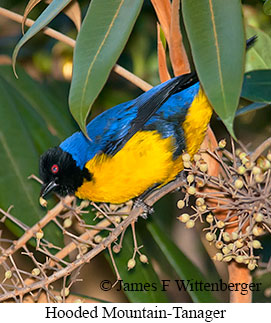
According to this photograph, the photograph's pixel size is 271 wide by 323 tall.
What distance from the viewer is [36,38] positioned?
333 centimetres

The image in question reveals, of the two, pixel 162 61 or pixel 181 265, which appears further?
pixel 181 265

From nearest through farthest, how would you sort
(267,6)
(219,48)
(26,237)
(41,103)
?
1. (219,48)
2. (26,237)
3. (267,6)
4. (41,103)

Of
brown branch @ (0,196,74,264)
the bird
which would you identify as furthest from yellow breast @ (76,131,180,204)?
brown branch @ (0,196,74,264)

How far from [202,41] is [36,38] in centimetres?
208

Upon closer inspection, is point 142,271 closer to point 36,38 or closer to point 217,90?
point 217,90

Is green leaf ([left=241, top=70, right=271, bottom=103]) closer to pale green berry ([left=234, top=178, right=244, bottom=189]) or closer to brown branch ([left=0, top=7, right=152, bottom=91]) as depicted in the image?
brown branch ([left=0, top=7, right=152, bottom=91])

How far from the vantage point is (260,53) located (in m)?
2.34

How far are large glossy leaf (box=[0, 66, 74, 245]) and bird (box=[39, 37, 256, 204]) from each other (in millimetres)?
88

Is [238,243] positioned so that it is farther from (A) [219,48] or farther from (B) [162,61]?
(B) [162,61]

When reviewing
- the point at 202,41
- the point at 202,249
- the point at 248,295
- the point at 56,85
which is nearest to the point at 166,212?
the point at 202,249

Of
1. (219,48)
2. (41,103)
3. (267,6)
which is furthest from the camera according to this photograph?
(41,103)

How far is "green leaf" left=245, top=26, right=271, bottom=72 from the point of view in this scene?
2314 millimetres

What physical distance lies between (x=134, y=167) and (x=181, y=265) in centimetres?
50

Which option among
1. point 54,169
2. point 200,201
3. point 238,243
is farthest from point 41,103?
point 238,243
